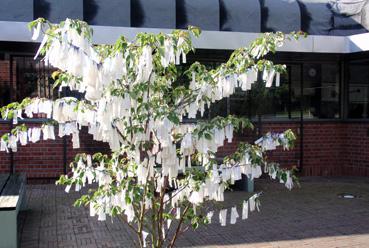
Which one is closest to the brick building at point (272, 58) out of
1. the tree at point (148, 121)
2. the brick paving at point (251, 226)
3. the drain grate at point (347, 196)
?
the brick paving at point (251, 226)

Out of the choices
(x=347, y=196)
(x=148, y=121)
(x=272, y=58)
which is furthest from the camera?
(x=272, y=58)

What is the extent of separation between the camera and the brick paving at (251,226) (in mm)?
6023

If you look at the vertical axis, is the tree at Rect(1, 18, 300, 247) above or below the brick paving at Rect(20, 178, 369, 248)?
above

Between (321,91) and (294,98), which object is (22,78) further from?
(321,91)

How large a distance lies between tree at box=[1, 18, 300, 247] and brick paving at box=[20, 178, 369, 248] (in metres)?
2.50

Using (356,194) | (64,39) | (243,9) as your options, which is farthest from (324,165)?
(64,39)

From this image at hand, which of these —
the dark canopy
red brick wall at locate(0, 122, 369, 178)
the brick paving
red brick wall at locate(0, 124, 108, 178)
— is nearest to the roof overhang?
the dark canopy

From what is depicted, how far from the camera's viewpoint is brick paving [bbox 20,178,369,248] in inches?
237

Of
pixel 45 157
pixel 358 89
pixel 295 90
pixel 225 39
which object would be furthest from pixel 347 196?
pixel 45 157

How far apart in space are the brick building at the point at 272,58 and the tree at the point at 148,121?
224 inches

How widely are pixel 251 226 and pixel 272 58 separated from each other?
4.97 m

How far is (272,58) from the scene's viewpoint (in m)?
10.8

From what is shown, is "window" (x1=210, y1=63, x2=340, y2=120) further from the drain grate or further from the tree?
the tree

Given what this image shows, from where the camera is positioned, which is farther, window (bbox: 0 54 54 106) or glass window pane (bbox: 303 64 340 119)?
glass window pane (bbox: 303 64 340 119)
